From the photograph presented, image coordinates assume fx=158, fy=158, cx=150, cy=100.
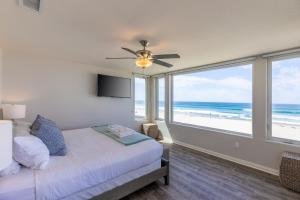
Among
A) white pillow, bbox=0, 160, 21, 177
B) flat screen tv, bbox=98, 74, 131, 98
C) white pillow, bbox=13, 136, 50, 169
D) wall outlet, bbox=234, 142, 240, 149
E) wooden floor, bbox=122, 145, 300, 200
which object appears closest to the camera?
white pillow, bbox=0, 160, 21, 177

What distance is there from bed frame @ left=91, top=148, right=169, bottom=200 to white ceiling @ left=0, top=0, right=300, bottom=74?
6.16ft

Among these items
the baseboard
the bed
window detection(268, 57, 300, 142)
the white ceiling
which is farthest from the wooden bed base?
window detection(268, 57, 300, 142)

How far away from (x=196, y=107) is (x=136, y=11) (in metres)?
3.73

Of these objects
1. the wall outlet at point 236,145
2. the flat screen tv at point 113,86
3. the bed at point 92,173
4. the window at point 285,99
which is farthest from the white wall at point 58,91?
the window at point 285,99

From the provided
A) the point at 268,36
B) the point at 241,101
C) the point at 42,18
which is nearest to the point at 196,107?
the point at 241,101

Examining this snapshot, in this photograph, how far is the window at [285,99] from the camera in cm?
284

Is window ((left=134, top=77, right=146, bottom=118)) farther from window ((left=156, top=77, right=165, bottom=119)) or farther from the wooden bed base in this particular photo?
the wooden bed base

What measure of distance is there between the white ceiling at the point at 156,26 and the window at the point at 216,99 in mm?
853

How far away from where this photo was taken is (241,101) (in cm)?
362

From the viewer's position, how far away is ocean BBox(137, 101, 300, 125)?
290cm

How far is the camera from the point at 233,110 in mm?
3980

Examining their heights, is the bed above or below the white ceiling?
below

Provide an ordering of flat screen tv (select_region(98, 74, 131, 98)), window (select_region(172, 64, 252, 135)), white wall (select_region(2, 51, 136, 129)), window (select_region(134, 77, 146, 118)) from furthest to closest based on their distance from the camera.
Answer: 1. window (select_region(134, 77, 146, 118))
2. flat screen tv (select_region(98, 74, 131, 98))
3. window (select_region(172, 64, 252, 135))
4. white wall (select_region(2, 51, 136, 129))

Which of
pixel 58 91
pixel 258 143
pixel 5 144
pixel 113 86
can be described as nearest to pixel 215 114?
pixel 258 143
